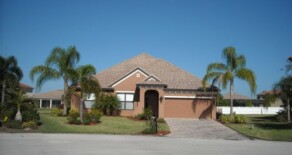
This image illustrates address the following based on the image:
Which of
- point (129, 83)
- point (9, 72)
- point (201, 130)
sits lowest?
point (201, 130)

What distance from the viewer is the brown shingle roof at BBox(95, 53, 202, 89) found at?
3788cm

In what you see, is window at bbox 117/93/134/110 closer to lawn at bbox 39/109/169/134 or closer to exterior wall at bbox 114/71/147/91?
exterior wall at bbox 114/71/147/91

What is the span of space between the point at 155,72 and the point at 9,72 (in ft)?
52.5

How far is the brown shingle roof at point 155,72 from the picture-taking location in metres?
37.9

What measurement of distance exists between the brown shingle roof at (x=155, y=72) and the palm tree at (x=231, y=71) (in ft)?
13.9

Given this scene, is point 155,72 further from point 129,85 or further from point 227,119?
point 227,119

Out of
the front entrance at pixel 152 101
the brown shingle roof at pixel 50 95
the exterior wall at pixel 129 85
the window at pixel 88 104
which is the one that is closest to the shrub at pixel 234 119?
the front entrance at pixel 152 101

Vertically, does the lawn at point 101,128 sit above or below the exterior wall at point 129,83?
below

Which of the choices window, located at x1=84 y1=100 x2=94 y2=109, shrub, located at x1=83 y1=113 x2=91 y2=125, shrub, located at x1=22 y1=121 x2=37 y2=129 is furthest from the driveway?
shrub, located at x1=22 y1=121 x2=37 y2=129

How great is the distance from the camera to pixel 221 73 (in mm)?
33062

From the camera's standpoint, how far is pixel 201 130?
91.5 feet

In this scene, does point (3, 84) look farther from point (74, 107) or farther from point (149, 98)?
point (149, 98)

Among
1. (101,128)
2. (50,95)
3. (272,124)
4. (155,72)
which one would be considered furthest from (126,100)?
(50,95)

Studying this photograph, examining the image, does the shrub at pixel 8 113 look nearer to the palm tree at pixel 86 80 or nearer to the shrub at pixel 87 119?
the palm tree at pixel 86 80
